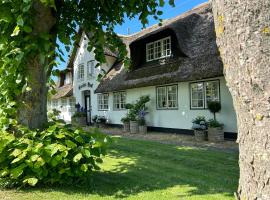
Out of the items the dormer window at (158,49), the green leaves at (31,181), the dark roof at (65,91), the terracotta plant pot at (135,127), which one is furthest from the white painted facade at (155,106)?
the green leaves at (31,181)

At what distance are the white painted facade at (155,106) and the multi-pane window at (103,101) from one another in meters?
0.35

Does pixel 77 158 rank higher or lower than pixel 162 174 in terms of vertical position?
higher

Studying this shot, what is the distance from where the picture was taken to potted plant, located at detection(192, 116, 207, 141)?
40.3 feet

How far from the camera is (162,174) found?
20.8ft

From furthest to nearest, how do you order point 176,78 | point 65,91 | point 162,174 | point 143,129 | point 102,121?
point 65,91 < point 102,121 < point 143,129 < point 176,78 < point 162,174

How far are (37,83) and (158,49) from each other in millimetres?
12153

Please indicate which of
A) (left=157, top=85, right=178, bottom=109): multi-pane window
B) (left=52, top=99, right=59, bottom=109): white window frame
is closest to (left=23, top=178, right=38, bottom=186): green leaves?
(left=157, top=85, right=178, bottom=109): multi-pane window

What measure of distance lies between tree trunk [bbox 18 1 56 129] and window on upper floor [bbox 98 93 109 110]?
1571cm

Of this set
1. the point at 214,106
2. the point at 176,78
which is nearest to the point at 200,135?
the point at 214,106

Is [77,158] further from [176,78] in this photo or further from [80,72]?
[80,72]

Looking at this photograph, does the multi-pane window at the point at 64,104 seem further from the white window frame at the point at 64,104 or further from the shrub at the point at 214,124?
the shrub at the point at 214,124

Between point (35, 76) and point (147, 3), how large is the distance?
126 inches

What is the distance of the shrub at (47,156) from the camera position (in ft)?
15.1

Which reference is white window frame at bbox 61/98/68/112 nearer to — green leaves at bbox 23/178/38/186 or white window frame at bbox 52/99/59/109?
white window frame at bbox 52/99/59/109
